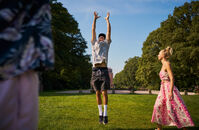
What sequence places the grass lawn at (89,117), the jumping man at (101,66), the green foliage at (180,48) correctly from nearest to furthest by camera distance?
the grass lawn at (89,117) → the jumping man at (101,66) → the green foliage at (180,48)

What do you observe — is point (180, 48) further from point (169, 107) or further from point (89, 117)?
point (169, 107)

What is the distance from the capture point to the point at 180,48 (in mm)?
29062

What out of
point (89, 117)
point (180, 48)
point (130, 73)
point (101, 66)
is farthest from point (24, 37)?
point (130, 73)

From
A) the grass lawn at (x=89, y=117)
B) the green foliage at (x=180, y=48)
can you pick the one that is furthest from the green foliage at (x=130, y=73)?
the grass lawn at (x=89, y=117)

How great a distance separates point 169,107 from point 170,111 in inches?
A: 4.0

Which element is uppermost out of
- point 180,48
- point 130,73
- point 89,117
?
point 180,48

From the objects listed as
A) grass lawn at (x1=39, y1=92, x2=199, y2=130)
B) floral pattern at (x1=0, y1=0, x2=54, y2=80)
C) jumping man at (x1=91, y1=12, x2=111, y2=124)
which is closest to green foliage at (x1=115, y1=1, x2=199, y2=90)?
grass lawn at (x1=39, y1=92, x2=199, y2=130)

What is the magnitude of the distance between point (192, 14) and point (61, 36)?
2219 centimetres

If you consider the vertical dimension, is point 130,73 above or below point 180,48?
below

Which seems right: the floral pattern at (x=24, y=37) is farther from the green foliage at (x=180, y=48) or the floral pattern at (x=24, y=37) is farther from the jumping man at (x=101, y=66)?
the green foliage at (x=180, y=48)

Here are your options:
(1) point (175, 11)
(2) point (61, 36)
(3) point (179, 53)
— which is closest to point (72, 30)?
(2) point (61, 36)

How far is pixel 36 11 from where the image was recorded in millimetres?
1312

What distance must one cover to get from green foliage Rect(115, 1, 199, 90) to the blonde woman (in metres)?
24.9

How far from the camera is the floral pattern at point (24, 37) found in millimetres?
1177
